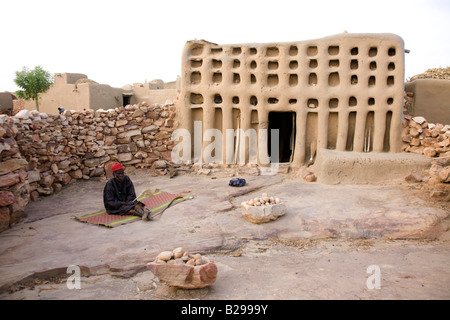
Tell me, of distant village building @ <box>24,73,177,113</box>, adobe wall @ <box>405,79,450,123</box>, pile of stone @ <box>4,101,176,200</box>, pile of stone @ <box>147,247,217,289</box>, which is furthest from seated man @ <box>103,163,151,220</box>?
distant village building @ <box>24,73,177,113</box>

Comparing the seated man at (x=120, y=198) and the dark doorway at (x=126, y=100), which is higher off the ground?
the dark doorway at (x=126, y=100)

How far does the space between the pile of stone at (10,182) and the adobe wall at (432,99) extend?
30.5ft

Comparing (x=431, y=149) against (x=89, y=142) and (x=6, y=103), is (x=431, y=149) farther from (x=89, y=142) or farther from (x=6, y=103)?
(x=6, y=103)

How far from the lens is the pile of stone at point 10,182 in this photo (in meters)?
5.27

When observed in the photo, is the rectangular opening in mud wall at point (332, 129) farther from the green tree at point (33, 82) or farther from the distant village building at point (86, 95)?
the green tree at point (33, 82)

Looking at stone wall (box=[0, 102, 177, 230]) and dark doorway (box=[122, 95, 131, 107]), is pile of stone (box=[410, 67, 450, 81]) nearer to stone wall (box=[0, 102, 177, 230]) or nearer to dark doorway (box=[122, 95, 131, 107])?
stone wall (box=[0, 102, 177, 230])

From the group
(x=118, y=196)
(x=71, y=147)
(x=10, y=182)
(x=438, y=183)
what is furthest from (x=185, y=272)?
(x=71, y=147)

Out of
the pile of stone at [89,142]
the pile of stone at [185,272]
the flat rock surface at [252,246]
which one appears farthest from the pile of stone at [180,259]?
the pile of stone at [89,142]

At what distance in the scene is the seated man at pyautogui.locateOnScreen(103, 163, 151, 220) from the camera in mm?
5758

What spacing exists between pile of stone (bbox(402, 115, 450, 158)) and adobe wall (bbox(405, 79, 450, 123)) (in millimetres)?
1673

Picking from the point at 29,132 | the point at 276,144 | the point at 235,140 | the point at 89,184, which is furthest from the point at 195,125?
the point at 29,132

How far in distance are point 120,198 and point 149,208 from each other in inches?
20.2

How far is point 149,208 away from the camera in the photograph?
614 cm

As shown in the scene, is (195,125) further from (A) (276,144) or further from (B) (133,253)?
(B) (133,253)
